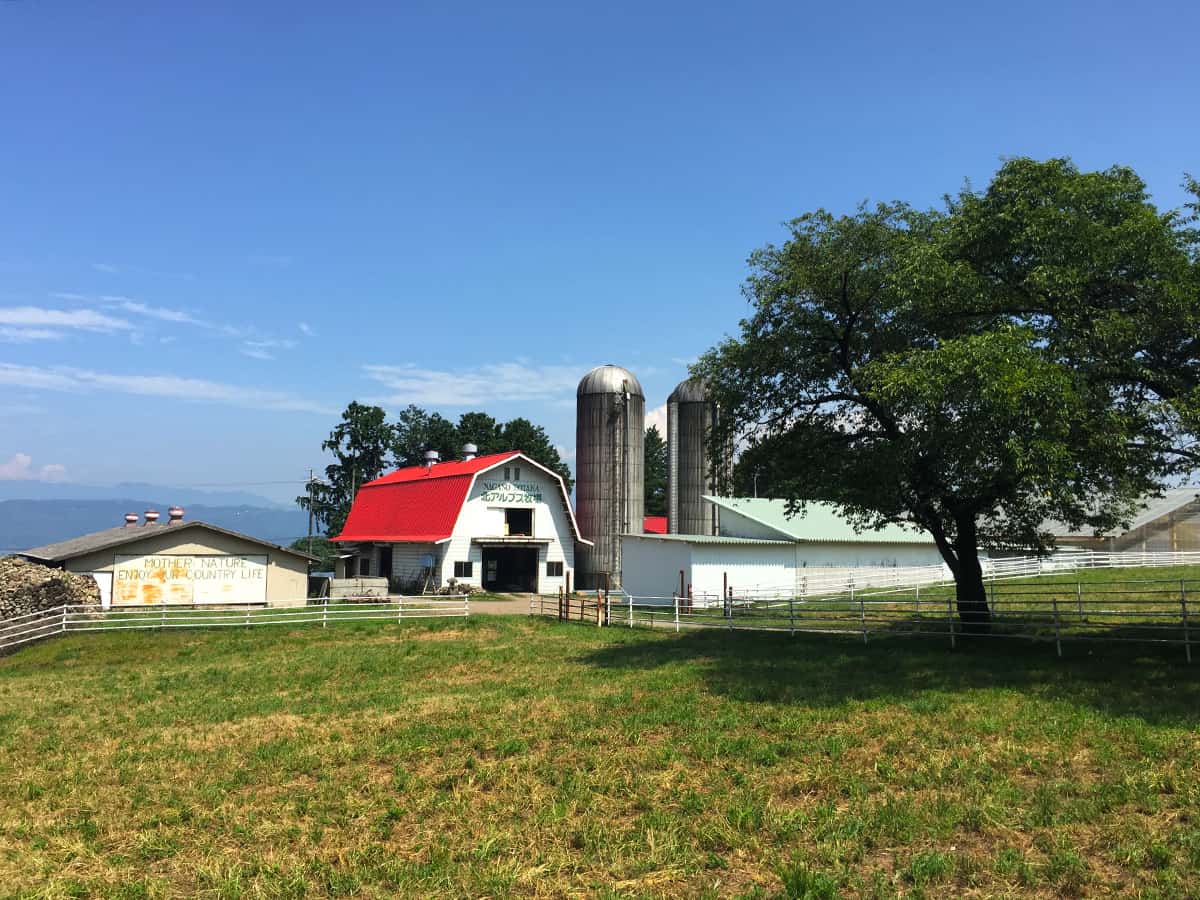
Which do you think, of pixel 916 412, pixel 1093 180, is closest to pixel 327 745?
pixel 916 412

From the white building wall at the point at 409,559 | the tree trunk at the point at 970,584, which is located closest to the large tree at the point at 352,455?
the white building wall at the point at 409,559

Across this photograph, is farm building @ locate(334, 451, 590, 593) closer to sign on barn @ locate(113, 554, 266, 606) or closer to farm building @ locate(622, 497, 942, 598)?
farm building @ locate(622, 497, 942, 598)

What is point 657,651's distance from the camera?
2444 centimetres

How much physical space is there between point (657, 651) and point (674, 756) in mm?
11683

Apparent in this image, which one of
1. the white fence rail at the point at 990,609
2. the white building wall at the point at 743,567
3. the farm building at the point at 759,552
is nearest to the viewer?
the white fence rail at the point at 990,609

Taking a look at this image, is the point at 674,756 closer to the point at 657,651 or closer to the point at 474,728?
the point at 474,728

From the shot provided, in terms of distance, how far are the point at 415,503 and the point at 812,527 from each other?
2397 cm

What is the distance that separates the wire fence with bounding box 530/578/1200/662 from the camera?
21688 mm

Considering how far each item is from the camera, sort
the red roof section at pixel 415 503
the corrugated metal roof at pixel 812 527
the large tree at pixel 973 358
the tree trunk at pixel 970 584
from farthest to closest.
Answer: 1. the red roof section at pixel 415 503
2. the corrugated metal roof at pixel 812 527
3. the tree trunk at pixel 970 584
4. the large tree at pixel 973 358

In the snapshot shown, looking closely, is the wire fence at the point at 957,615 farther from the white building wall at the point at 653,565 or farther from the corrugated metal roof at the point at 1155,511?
the corrugated metal roof at the point at 1155,511

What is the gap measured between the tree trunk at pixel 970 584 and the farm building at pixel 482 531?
25.2 meters

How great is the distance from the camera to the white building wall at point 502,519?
4656 centimetres

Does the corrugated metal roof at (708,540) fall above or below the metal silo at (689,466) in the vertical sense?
below

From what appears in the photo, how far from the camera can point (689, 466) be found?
57.8 metres
